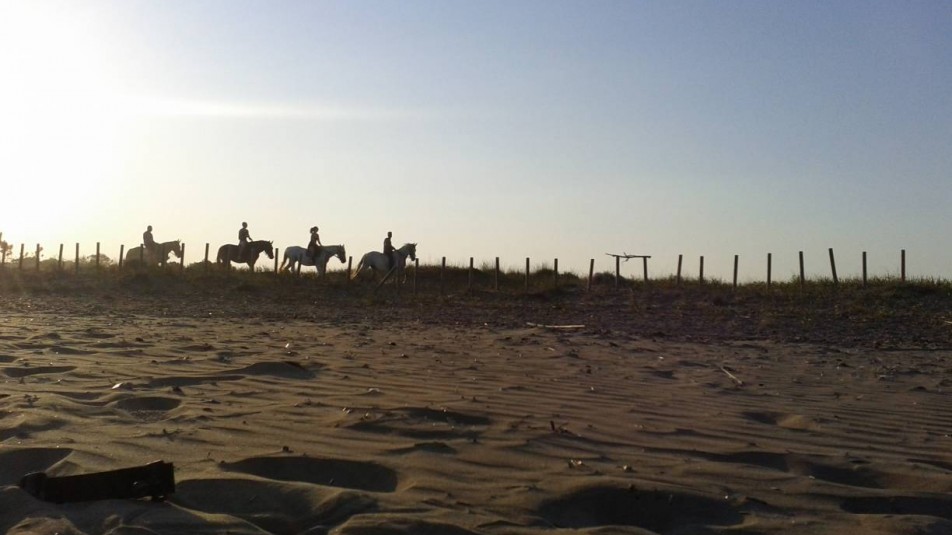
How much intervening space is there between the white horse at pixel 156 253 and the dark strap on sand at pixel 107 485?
30.1m

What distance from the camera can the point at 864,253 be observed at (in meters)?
26.1

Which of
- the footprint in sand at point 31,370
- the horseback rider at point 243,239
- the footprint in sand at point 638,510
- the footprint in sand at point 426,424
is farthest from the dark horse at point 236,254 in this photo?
the footprint in sand at point 638,510

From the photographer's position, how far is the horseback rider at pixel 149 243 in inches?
1367

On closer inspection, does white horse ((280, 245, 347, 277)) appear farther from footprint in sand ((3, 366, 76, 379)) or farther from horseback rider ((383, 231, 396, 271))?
footprint in sand ((3, 366, 76, 379))

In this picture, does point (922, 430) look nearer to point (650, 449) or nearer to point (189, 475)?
point (650, 449)

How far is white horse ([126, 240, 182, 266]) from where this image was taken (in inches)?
1331

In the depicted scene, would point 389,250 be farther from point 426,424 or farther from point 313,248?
point 426,424

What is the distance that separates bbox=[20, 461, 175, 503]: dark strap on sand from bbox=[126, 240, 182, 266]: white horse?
30063 mm

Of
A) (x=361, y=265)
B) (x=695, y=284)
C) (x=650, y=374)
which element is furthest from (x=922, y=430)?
(x=361, y=265)

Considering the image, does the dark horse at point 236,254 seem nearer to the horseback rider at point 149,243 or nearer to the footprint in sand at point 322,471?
the horseback rider at point 149,243

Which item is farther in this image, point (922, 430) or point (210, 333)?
point (210, 333)

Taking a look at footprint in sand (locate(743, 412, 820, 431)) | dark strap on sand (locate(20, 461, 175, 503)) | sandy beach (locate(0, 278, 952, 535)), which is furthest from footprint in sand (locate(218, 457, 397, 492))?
footprint in sand (locate(743, 412, 820, 431))

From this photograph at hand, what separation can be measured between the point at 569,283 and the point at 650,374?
19281 millimetres

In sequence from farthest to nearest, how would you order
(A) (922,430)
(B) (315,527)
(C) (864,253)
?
(C) (864,253)
(A) (922,430)
(B) (315,527)
